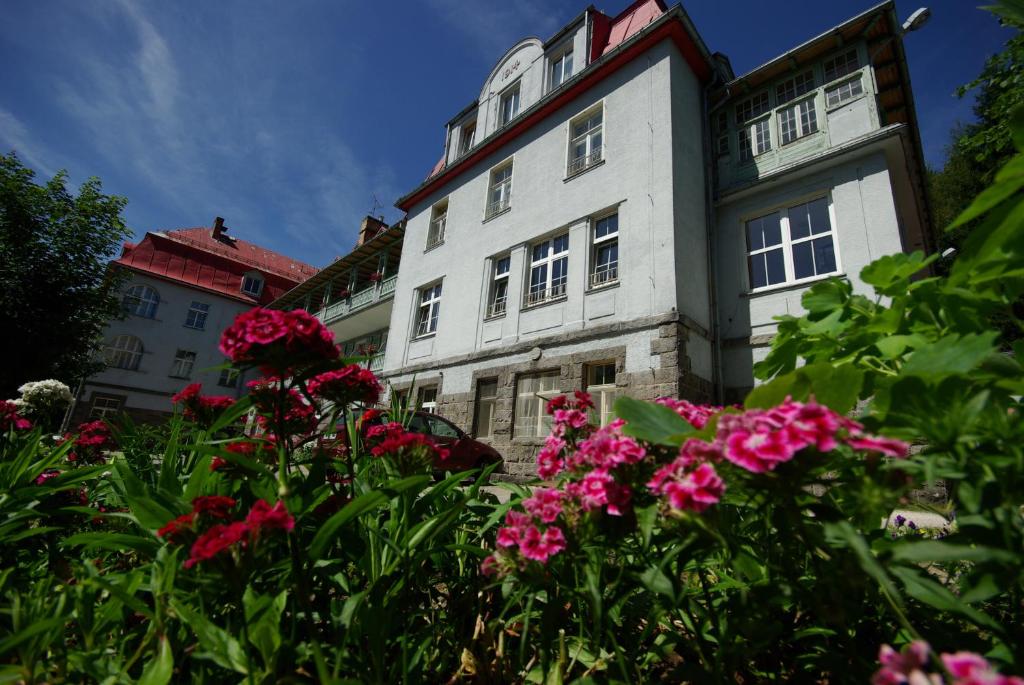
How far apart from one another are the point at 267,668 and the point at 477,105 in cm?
1511

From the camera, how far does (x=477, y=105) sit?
1366cm

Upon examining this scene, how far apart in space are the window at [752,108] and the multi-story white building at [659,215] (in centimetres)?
4

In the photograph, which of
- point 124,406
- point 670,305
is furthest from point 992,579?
point 124,406

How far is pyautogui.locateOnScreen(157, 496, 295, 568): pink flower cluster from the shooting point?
2.67ft

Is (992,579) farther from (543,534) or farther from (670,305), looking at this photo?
(670,305)

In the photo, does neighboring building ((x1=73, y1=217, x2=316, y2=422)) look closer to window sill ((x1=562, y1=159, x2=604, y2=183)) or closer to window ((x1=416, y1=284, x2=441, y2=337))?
window ((x1=416, y1=284, x2=441, y2=337))

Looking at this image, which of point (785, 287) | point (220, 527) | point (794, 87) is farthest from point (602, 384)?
point (220, 527)

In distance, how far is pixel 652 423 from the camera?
32.4 inches

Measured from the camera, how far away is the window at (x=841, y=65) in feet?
26.1

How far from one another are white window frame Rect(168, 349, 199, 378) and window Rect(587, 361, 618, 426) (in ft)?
76.6

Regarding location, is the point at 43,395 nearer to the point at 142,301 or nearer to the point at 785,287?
the point at 785,287

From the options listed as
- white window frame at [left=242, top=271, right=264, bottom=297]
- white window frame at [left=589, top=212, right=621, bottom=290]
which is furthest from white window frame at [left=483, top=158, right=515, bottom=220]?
white window frame at [left=242, top=271, right=264, bottom=297]

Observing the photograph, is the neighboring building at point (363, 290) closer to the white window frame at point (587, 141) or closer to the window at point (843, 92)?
the white window frame at point (587, 141)

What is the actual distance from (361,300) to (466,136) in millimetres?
6723
